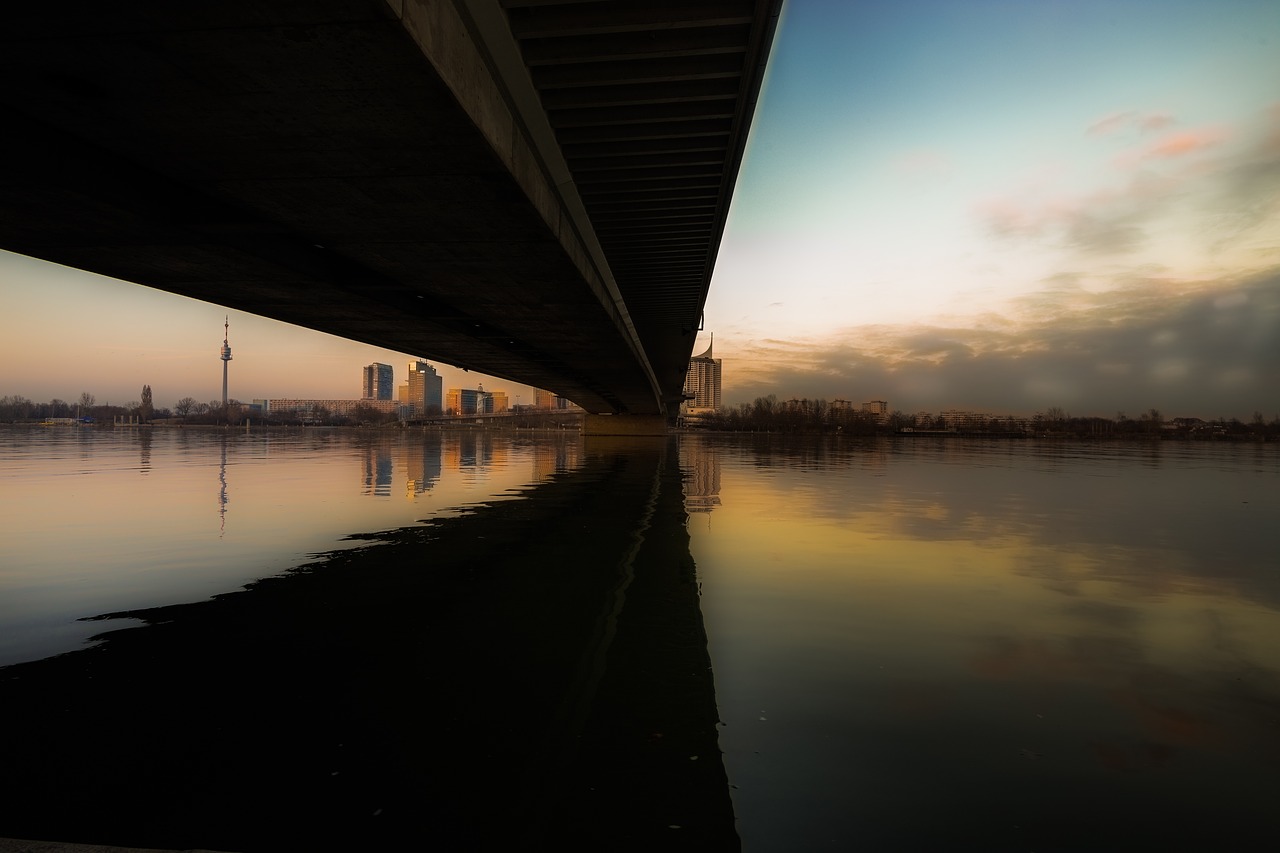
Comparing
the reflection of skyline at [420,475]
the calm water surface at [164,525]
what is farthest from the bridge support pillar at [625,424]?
the calm water surface at [164,525]

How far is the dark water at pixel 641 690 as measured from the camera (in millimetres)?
3334

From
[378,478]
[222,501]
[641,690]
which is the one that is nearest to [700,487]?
[378,478]

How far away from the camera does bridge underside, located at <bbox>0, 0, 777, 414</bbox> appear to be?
5.82m

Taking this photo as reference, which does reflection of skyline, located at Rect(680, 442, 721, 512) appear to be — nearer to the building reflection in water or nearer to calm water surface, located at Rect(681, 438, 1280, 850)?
the building reflection in water

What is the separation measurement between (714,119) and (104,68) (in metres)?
7.36

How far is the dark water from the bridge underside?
5.01 metres

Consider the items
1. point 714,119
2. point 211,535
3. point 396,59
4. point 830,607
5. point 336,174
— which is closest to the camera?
point 396,59

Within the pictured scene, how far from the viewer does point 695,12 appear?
26.1ft

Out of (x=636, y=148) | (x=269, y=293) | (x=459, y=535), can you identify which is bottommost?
(x=459, y=535)

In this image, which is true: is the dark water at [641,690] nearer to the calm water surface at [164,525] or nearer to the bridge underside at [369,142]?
the calm water surface at [164,525]

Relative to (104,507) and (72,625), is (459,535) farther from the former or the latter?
(104,507)

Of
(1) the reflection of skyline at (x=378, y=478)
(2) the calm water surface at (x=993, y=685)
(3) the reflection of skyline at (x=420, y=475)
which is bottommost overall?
(2) the calm water surface at (x=993, y=685)

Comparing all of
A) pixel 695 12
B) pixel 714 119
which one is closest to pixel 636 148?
pixel 714 119

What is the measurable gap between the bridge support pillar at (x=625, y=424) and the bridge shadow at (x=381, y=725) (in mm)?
70369
